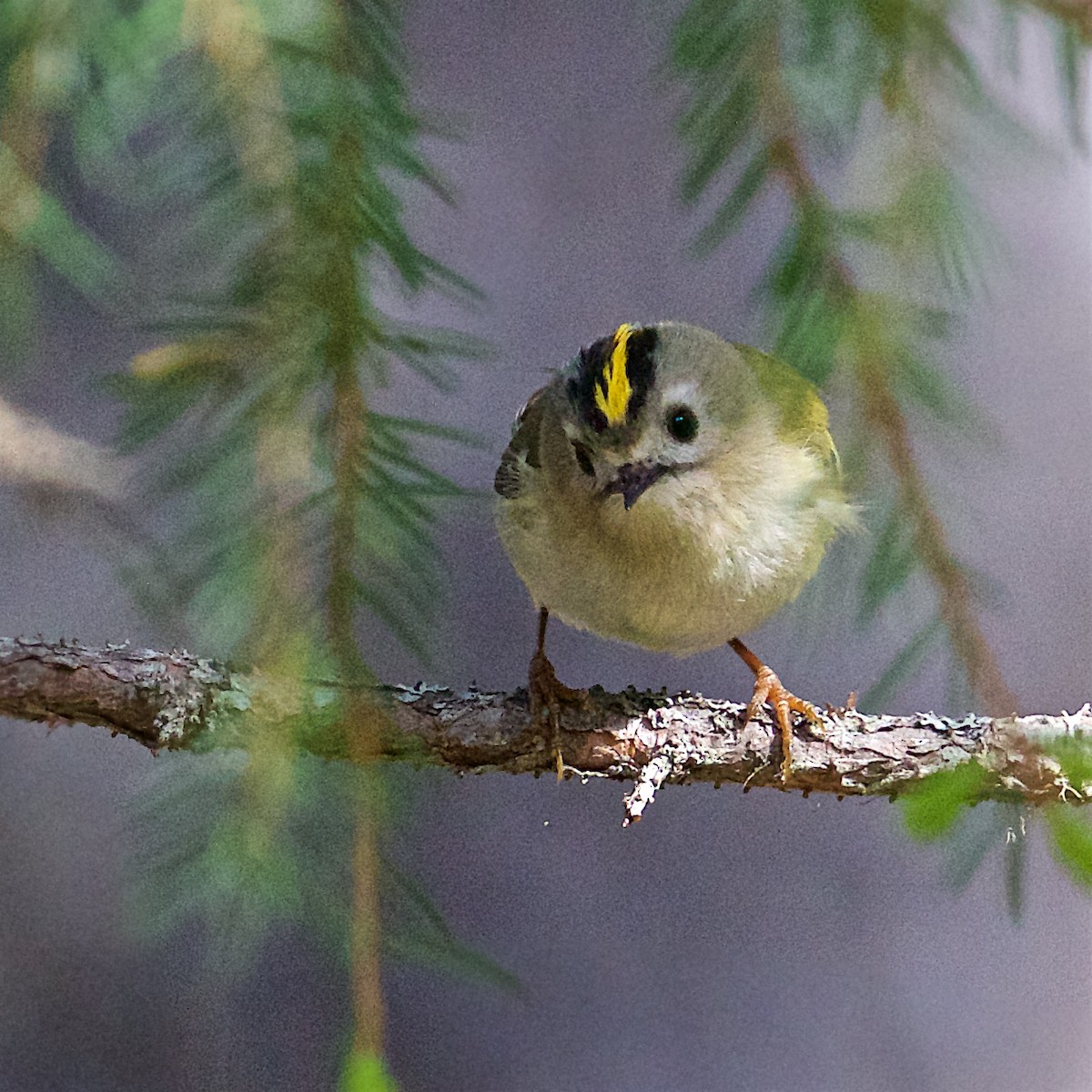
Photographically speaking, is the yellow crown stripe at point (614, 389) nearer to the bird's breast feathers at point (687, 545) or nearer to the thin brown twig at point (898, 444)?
the bird's breast feathers at point (687, 545)

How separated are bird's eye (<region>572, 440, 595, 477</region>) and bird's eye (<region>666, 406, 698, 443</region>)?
0.05m

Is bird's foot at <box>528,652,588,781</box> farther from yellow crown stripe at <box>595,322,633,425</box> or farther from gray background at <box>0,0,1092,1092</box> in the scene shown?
yellow crown stripe at <box>595,322,633,425</box>

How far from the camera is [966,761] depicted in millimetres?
270

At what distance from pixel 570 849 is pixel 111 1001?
337 mm

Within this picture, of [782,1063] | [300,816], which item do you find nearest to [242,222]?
[300,816]

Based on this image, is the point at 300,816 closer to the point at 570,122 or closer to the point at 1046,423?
the point at 570,122

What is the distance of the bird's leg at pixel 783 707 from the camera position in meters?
0.65

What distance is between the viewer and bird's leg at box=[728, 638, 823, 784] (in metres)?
0.65

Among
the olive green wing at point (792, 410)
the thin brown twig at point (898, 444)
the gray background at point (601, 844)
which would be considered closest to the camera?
the thin brown twig at point (898, 444)

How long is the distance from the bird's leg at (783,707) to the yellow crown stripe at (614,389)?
0.63ft

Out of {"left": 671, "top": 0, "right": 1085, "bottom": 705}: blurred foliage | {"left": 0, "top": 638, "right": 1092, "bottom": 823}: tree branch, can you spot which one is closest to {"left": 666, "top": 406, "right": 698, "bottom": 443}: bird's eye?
{"left": 0, "top": 638, "right": 1092, "bottom": 823}: tree branch

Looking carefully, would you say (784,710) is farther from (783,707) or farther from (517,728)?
(517,728)

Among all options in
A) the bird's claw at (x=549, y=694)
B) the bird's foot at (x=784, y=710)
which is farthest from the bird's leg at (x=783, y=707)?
the bird's claw at (x=549, y=694)

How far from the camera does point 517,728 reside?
638mm
